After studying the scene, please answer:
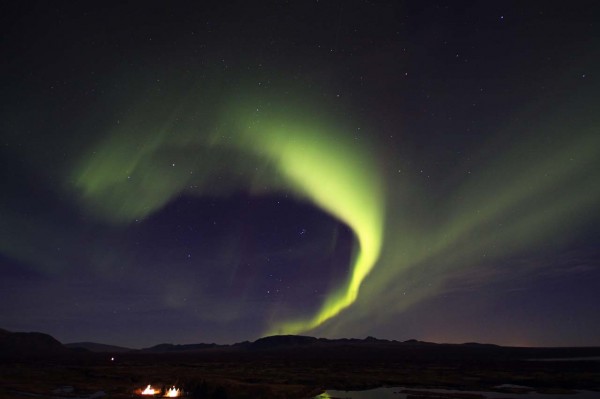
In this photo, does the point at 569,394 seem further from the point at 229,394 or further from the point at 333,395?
the point at 229,394

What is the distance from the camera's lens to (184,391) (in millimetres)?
49656

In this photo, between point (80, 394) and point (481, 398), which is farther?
point (80, 394)

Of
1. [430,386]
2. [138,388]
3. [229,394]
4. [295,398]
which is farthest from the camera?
[430,386]

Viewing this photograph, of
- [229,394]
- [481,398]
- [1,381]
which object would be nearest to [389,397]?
[481,398]

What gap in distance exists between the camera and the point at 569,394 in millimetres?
52062

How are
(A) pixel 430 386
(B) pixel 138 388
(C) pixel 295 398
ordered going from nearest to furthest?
(C) pixel 295 398 → (B) pixel 138 388 → (A) pixel 430 386

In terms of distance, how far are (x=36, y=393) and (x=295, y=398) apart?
113 ft

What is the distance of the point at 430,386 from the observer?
60.6m

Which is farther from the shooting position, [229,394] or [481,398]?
[481,398]

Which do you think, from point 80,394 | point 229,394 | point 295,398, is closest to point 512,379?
point 295,398

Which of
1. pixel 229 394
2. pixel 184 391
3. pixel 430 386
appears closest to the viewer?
pixel 229 394

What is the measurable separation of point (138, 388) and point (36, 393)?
1242 centimetres

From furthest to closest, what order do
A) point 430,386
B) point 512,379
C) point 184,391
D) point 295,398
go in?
point 512,379, point 430,386, point 184,391, point 295,398

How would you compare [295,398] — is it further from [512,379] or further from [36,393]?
Answer: [512,379]
